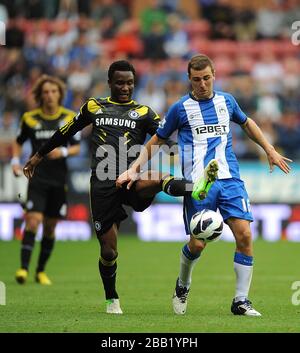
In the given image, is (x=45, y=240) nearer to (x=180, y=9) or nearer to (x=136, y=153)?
(x=136, y=153)

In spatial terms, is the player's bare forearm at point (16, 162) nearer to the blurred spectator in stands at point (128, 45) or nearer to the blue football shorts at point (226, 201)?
the blue football shorts at point (226, 201)

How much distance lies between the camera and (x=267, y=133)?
69.7 feet

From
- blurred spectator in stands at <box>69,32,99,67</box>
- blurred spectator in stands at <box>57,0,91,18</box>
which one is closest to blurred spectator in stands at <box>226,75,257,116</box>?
blurred spectator in stands at <box>69,32,99,67</box>

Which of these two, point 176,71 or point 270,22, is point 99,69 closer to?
point 176,71

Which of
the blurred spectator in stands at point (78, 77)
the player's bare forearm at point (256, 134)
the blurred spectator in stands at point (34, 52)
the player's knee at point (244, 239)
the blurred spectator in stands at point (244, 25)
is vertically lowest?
the player's knee at point (244, 239)

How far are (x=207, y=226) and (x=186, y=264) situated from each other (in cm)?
80

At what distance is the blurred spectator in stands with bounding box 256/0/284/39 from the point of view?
25859 mm

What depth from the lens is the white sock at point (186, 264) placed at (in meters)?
9.32

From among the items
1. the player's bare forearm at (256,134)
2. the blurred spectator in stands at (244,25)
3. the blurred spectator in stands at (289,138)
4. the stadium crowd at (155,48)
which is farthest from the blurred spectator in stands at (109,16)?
the player's bare forearm at (256,134)

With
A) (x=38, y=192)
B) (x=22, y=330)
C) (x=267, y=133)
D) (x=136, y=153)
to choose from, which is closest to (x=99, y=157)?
(x=136, y=153)

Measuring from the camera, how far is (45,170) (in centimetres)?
1339

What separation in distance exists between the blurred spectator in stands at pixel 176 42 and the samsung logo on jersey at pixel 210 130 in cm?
1586

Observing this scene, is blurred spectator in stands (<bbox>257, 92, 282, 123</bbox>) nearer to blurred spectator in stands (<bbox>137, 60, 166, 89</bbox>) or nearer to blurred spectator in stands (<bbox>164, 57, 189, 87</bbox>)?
blurred spectator in stands (<bbox>164, 57, 189, 87</bbox>)

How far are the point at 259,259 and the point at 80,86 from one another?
868 cm
